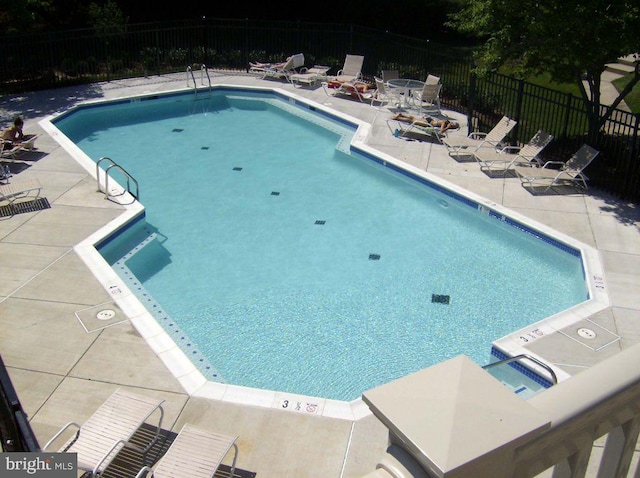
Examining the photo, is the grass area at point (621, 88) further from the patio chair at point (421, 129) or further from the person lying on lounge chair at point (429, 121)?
the patio chair at point (421, 129)

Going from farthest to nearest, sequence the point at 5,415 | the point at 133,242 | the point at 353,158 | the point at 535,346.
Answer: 1. the point at 353,158
2. the point at 133,242
3. the point at 535,346
4. the point at 5,415

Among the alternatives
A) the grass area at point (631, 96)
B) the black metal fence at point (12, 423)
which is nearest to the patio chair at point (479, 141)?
the grass area at point (631, 96)

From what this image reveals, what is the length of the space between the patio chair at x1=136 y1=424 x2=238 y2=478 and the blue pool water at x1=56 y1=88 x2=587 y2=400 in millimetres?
2272

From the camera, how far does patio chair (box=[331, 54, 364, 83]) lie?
19.2 metres

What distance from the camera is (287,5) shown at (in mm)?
28109

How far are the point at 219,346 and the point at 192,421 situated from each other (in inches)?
81.4

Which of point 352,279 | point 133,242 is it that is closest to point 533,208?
point 352,279

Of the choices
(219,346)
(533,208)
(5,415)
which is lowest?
(219,346)

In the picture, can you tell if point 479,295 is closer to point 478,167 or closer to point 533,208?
point 533,208

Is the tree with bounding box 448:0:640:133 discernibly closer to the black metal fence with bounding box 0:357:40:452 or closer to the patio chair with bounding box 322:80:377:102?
the patio chair with bounding box 322:80:377:102

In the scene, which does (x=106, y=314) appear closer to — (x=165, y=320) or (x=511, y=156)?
(x=165, y=320)

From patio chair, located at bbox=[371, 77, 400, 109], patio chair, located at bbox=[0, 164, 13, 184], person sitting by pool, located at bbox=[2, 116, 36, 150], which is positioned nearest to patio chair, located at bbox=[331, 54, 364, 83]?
patio chair, located at bbox=[371, 77, 400, 109]

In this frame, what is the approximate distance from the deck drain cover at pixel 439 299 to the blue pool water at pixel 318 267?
0.03 m

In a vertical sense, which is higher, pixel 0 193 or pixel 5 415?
pixel 5 415
